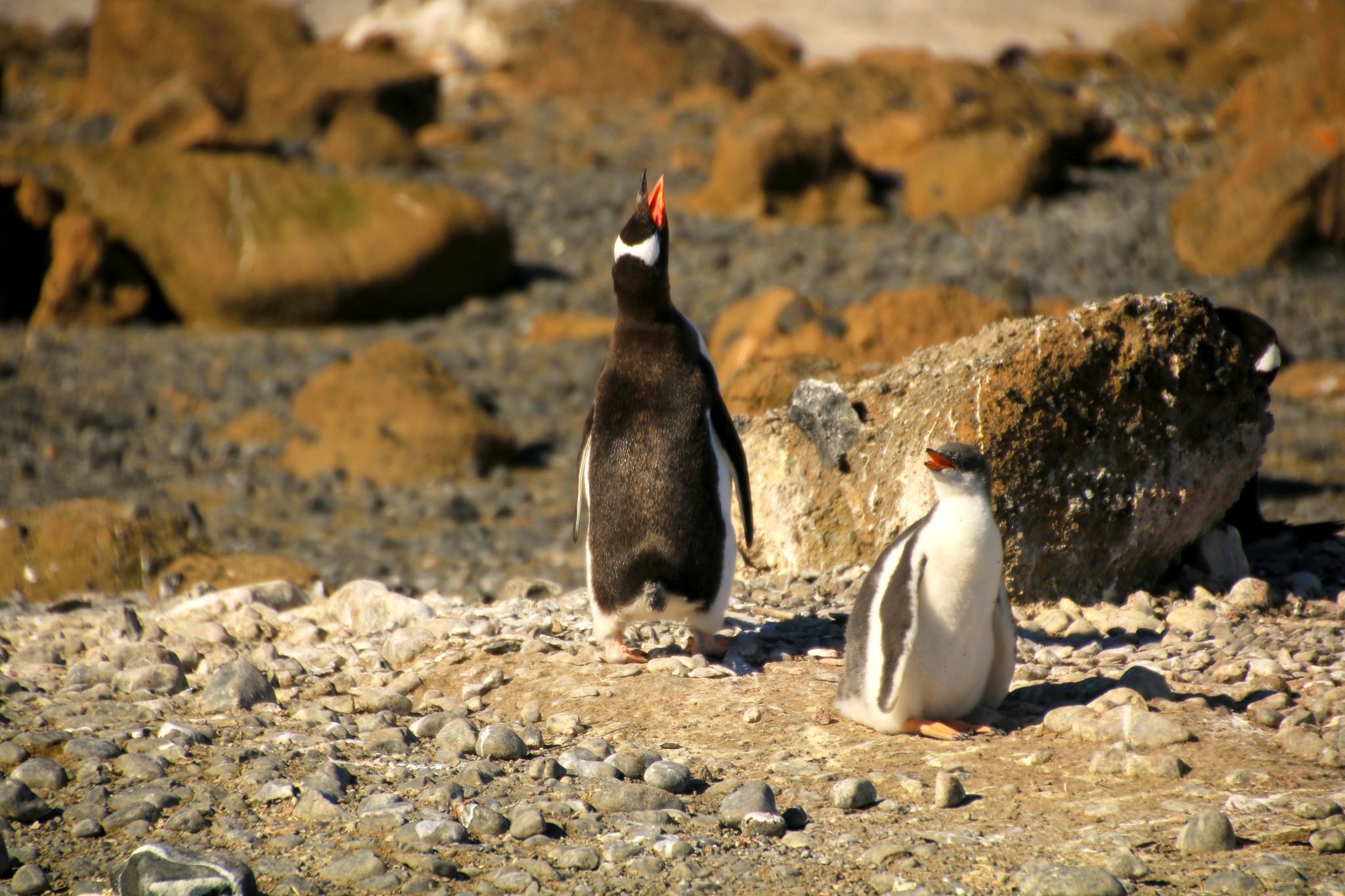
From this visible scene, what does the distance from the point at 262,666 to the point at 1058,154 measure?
1371 centimetres

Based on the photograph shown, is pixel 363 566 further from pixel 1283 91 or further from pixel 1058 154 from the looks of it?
pixel 1283 91

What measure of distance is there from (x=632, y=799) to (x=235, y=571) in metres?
3.80

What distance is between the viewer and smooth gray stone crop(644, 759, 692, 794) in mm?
3010

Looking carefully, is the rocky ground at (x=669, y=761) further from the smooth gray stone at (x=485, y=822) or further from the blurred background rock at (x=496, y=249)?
the blurred background rock at (x=496, y=249)

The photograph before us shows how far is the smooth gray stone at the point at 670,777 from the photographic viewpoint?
301cm

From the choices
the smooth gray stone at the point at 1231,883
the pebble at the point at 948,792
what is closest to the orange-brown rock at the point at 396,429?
the pebble at the point at 948,792

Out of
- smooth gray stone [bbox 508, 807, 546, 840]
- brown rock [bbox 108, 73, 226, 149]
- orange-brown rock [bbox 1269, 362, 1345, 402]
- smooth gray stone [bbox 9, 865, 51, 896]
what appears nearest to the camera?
smooth gray stone [bbox 9, 865, 51, 896]

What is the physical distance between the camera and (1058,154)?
15.3m

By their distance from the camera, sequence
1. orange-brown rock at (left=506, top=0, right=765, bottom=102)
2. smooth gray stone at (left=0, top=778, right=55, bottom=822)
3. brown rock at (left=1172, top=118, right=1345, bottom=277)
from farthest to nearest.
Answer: orange-brown rock at (left=506, top=0, right=765, bottom=102), brown rock at (left=1172, top=118, right=1345, bottom=277), smooth gray stone at (left=0, top=778, right=55, bottom=822)

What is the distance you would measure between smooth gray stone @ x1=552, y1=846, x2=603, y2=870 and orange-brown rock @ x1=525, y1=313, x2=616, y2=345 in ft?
30.4

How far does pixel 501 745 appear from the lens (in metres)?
3.26

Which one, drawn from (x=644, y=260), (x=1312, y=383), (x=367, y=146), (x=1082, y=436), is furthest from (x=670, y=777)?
(x=367, y=146)

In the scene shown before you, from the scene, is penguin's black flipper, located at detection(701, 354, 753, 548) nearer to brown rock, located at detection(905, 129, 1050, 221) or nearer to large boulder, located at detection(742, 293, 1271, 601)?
large boulder, located at detection(742, 293, 1271, 601)

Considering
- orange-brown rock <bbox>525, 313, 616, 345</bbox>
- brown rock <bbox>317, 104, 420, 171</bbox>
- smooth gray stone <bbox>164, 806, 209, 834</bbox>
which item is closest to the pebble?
smooth gray stone <bbox>164, 806, 209, 834</bbox>
